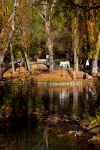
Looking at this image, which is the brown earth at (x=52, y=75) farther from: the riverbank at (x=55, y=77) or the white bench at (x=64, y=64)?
the white bench at (x=64, y=64)

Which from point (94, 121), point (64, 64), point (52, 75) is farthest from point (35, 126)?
point (64, 64)

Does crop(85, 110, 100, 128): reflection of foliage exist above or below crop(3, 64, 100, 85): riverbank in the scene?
above

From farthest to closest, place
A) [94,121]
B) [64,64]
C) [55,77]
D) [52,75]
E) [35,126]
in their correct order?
1. [64,64]
2. [52,75]
3. [55,77]
4. [35,126]
5. [94,121]

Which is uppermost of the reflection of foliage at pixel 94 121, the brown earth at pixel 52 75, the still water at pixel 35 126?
the reflection of foliage at pixel 94 121

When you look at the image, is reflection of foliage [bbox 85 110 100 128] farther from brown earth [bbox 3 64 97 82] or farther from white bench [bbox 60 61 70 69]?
white bench [bbox 60 61 70 69]

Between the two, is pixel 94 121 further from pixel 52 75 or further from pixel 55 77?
pixel 52 75

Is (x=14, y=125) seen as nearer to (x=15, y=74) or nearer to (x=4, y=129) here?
(x=4, y=129)

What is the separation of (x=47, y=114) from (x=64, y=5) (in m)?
9.60

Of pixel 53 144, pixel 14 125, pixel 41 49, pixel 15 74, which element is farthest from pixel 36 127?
pixel 41 49

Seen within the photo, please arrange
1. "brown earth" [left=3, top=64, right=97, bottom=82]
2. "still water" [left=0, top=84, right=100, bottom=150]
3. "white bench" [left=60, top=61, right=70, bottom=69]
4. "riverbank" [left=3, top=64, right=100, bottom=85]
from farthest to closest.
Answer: "white bench" [left=60, top=61, right=70, bottom=69]
"brown earth" [left=3, top=64, right=97, bottom=82]
"riverbank" [left=3, top=64, right=100, bottom=85]
"still water" [left=0, top=84, right=100, bottom=150]

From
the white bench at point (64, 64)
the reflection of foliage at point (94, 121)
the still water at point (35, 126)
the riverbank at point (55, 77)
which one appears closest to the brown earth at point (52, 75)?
the riverbank at point (55, 77)

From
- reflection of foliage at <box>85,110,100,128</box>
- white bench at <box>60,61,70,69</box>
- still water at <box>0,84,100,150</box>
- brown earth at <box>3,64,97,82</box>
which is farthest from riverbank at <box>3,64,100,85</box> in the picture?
reflection of foliage at <box>85,110,100,128</box>

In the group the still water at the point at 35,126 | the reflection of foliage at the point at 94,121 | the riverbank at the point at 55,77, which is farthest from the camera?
the riverbank at the point at 55,77

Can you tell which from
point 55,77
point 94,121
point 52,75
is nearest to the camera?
point 94,121
